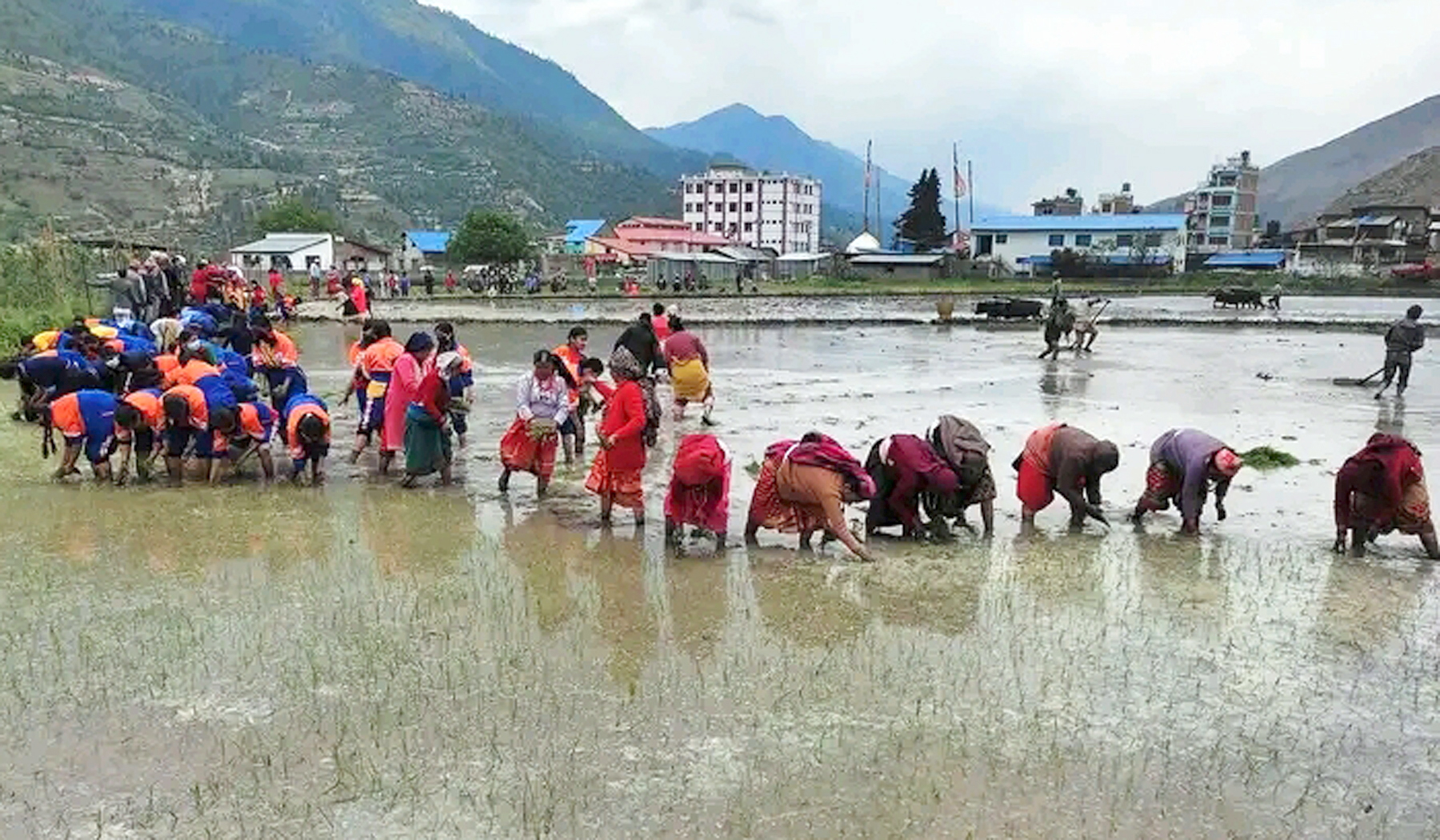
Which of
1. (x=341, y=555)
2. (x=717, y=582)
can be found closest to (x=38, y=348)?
(x=341, y=555)

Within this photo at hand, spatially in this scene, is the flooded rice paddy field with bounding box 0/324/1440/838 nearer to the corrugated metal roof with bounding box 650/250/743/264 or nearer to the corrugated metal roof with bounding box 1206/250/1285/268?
the corrugated metal roof with bounding box 650/250/743/264

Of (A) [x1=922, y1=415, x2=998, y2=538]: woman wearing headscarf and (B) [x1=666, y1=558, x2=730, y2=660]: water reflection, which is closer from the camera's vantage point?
(B) [x1=666, y1=558, x2=730, y2=660]: water reflection

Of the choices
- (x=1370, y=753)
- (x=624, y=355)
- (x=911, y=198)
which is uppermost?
(x=911, y=198)

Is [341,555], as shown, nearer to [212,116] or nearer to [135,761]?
[135,761]

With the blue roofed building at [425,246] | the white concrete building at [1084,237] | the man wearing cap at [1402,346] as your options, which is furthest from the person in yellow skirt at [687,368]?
the white concrete building at [1084,237]

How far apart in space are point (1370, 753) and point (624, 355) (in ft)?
18.7

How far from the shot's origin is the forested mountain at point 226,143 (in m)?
86.3

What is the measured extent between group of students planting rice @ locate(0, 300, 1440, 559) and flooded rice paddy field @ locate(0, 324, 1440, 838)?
0.31 meters

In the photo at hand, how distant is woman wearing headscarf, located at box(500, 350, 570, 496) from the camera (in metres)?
9.45

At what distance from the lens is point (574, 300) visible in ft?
150

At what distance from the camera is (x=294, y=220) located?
277 feet

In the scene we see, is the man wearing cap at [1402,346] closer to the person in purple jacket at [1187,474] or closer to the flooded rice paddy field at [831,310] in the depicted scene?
the person in purple jacket at [1187,474]

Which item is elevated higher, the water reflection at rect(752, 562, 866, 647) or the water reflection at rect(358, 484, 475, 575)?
the water reflection at rect(358, 484, 475, 575)

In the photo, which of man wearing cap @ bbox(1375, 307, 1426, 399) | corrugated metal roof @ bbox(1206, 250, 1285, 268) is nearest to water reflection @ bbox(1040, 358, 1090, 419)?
man wearing cap @ bbox(1375, 307, 1426, 399)
